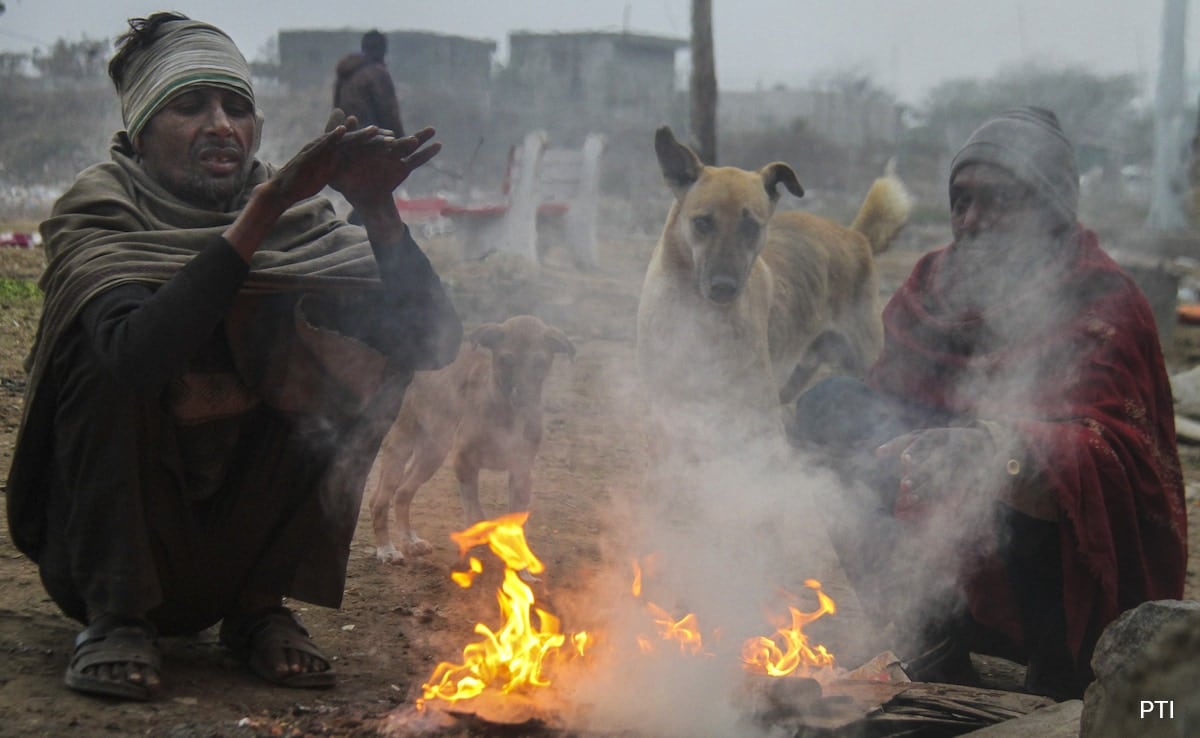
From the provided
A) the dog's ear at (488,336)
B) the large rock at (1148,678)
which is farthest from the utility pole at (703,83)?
the large rock at (1148,678)

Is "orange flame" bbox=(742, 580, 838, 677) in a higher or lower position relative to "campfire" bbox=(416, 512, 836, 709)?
lower

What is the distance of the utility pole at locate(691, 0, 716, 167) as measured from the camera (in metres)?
14.0

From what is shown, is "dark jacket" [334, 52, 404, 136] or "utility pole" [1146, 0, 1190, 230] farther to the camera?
"dark jacket" [334, 52, 404, 136]

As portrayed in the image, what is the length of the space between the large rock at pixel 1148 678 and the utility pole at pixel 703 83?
468 inches

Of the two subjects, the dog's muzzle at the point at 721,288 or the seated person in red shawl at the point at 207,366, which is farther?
the dog's muzzle at the point at 721,288

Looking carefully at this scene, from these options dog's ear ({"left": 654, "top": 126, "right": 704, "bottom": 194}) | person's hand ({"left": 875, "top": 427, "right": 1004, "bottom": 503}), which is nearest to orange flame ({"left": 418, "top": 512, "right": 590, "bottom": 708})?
person's hand ({"left": 875, "top": 427, "right": 1004, "bottom": 503})

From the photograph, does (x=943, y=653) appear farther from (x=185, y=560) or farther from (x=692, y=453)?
(x=185, y=560)

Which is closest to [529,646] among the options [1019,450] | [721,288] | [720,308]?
[1019,450]

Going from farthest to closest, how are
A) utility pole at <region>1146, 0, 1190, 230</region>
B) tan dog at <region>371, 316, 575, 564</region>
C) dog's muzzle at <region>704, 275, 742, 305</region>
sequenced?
dog's muzzle at <region>704, 275, 742, 305</region>, tan dog at <region>371, 316, 575, 564</region>, utility pole at <region>1146, 0, 1190, 230</region>

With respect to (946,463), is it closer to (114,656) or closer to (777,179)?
(114,656)

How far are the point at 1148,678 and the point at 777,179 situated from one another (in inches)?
190

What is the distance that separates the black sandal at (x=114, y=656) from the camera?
296 centimetres

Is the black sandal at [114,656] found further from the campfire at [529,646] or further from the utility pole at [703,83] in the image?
the utility pole at [703,83]

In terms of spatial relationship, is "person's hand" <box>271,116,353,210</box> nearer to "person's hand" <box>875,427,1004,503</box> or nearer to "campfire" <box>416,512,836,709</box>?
"campfire" <box>416,512,836,709</box>
